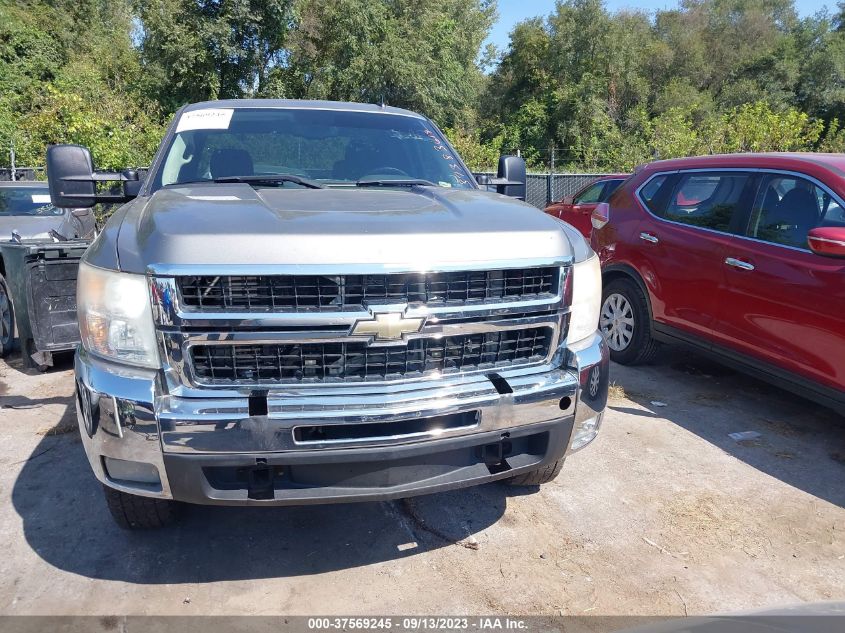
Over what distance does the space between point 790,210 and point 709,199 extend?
776 mm

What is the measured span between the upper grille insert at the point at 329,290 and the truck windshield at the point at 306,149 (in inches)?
46.8

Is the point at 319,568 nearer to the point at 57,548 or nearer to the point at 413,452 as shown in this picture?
the point at 413,452

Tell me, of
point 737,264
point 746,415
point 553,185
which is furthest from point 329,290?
point 553,185

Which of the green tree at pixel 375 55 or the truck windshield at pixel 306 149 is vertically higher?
the green tree at pixel 375 55

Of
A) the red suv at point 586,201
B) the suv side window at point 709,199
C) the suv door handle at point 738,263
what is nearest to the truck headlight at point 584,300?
the suv door handle at point 738,263

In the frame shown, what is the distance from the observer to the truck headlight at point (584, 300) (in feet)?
9.59

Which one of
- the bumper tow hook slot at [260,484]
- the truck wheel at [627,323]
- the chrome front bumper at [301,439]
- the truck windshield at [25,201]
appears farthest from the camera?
the truck windshield at [25,201]

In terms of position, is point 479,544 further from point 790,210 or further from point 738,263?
point 790,210

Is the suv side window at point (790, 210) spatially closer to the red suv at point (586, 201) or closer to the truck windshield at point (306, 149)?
the truck windshield at point (306, 149)

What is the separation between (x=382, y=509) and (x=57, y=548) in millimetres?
1545

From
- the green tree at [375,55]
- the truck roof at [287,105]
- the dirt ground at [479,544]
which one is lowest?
the dirt ground at [479,544]

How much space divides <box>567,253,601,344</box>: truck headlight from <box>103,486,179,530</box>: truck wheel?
77.4 inches

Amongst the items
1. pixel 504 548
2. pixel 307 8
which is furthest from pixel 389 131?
pixel 307 8

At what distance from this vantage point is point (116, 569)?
288 cm
